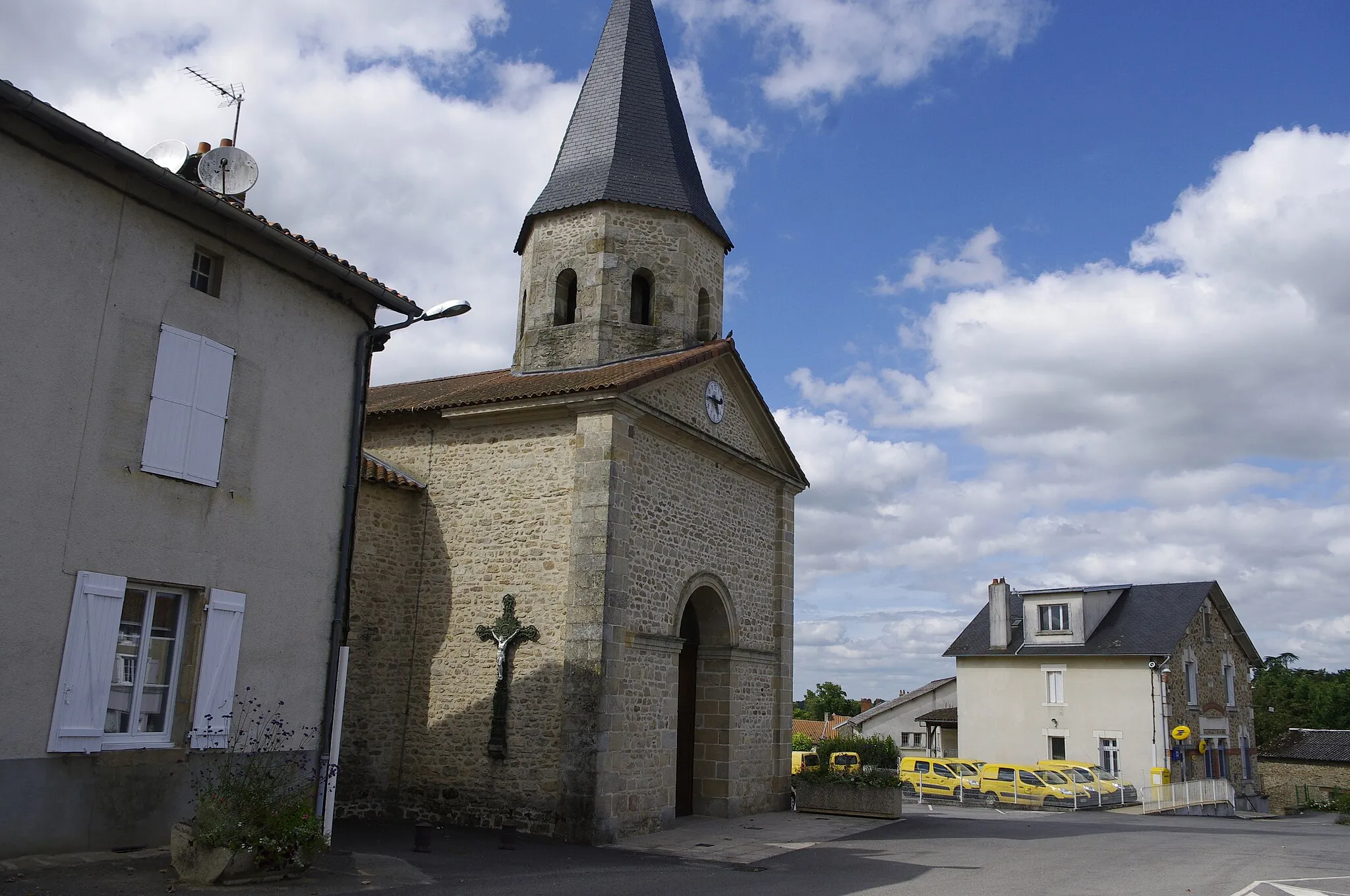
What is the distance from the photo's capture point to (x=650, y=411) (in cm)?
1375

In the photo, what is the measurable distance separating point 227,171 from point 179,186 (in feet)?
7.40

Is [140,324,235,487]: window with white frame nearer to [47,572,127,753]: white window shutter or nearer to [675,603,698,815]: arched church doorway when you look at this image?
[47,572,127,753]: white window shutter

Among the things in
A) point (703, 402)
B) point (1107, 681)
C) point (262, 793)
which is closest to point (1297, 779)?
point (1107, 681)

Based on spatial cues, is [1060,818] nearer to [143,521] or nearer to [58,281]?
[143,521]

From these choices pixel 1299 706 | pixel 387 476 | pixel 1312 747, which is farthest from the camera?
pixel 1299 706

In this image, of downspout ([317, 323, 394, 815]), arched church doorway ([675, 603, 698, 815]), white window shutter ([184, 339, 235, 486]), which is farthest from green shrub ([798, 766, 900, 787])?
white window shutter ([184, 339, 235, 486])

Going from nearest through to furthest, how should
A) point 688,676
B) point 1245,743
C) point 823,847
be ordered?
point 823,847 → point 688,676 → point 1245,743

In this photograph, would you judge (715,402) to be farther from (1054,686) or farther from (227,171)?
(1054,686)

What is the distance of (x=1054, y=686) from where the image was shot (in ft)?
93.0

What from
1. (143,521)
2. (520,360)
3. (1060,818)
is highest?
(520,360)

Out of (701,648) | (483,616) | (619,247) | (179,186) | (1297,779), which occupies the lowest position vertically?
(1297,779)

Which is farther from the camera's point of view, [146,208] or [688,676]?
[688,676]

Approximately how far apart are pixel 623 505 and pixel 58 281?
23.3 feet

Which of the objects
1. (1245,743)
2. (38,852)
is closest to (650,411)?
(38,852)
